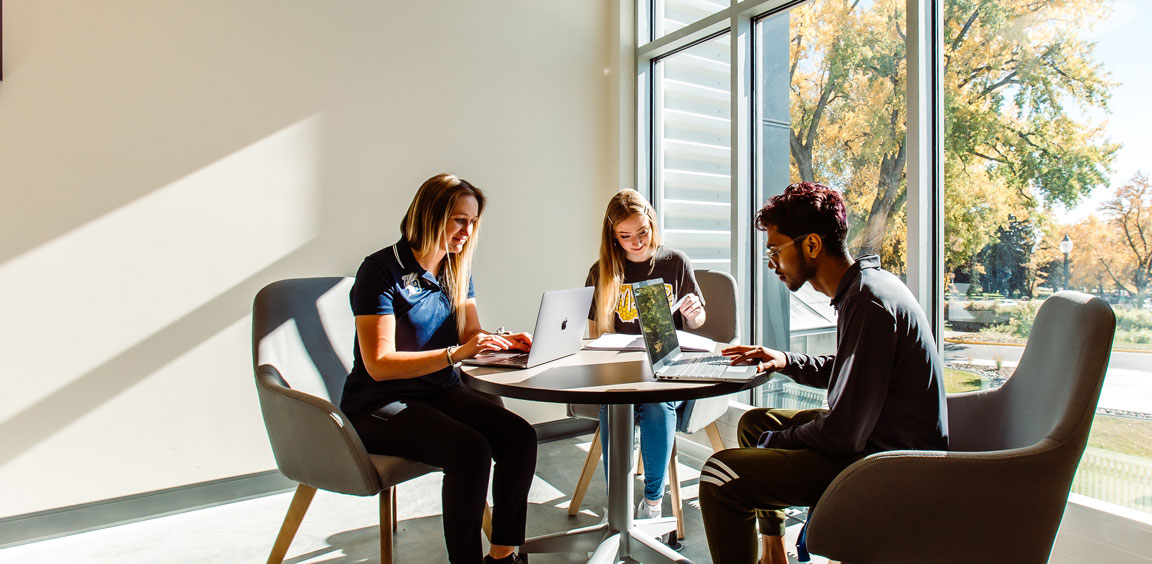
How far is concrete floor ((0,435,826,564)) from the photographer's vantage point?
2.14 m

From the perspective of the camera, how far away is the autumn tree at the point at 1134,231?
5.79ft

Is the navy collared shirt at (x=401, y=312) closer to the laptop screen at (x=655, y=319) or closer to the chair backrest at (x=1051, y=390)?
the laptop screen at (x=655, y=319)

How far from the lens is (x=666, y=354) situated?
1733 millimetres

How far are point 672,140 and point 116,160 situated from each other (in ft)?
8.51

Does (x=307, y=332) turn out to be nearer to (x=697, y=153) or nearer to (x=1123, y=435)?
(x=697, y=153)

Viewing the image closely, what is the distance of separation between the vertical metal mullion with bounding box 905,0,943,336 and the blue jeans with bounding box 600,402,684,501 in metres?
0.98

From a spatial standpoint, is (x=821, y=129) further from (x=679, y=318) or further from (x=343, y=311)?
(x=343, y=311)

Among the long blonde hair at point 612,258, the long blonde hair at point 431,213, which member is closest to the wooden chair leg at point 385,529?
the long blonde hair at point 431,213

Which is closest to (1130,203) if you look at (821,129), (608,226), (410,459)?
(821,129)

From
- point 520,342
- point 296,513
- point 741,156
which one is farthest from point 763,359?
point 741,156

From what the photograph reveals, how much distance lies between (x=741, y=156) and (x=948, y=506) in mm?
2093

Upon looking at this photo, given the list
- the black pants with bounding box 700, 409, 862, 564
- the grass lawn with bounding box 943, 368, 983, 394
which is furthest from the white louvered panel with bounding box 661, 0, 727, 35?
the black pants with bounding box 700, 409, 862, 564

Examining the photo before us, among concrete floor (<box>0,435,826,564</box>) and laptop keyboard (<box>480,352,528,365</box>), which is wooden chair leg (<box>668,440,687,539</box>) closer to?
concrete floor (<box>0,435,826,564</box>)

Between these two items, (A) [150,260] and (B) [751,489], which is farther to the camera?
(A) [150,260]
